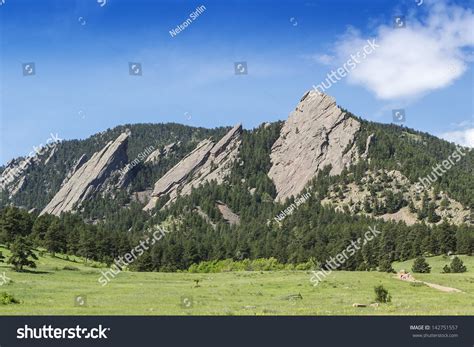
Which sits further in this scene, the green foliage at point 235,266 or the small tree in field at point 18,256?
the green foliage at point 235,266

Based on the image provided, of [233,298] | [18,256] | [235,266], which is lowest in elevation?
[235,266]

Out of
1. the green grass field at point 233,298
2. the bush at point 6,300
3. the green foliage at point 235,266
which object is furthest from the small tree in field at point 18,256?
the green foliage at point 235,266

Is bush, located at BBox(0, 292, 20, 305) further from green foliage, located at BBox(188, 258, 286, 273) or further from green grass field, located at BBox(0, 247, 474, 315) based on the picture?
green foliage, located at BBox(188, 258, 286, 273)

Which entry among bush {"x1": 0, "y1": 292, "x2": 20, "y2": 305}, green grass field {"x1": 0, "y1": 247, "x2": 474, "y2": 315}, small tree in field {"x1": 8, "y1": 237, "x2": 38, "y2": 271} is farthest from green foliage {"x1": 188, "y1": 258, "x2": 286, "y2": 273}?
bush {"x1": 0, "y1": 292, "x2": 20, "y2": 305}

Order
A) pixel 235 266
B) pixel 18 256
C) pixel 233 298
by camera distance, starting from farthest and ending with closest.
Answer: pixel 235 266, pixel 18 256, pixel 233 298

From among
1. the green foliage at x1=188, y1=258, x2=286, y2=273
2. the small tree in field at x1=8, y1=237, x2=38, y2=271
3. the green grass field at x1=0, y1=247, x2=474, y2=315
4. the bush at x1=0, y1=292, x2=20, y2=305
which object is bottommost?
the green foliage at x1=188, y1=258, x2=286, y2=273

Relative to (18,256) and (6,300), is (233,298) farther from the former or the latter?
(18,256)

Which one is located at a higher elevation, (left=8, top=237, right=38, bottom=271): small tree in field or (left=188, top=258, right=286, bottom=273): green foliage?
(left=8, top=237, right=38, bottom=271): small tree in field

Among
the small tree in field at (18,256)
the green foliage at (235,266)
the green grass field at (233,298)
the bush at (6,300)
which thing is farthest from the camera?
the green foliage at (235,266)

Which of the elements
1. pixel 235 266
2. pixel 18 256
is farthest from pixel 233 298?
pixel 235 266

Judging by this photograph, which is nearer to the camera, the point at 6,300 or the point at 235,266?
the point at 6,300

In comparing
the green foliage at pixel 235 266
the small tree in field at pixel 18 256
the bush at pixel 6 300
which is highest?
the small tree in field at pixel 18 256

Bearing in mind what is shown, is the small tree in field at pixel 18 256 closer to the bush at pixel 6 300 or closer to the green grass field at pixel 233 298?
the green grass field at pixel 233 298

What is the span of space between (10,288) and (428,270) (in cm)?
8306
